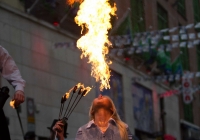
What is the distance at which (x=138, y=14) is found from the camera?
62.7 feet

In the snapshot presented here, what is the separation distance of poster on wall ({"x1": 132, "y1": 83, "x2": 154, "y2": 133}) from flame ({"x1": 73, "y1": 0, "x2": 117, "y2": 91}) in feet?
71.5

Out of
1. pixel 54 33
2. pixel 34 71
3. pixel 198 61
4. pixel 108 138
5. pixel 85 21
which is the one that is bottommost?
pixel 108 138

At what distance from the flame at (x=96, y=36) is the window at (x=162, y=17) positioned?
21.2m

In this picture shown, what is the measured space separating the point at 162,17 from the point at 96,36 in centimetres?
2402

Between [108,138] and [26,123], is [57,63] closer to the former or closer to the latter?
[26,123]

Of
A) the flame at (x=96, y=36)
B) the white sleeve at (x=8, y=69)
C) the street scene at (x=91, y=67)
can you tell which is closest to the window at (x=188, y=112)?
the street scene at (x=91, y=67)

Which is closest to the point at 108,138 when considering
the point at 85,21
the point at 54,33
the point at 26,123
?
the point at 85,21

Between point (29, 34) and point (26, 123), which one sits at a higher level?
point (29, 34)

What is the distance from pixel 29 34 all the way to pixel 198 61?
767 inches

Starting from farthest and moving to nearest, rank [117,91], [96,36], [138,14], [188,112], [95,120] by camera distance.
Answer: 1. [188,112]
2. [117,91]
3. [138,14]
4. [96,36]
5. [95,120]

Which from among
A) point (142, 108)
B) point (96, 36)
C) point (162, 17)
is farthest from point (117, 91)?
point (96, 36)

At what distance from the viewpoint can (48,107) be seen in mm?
21703

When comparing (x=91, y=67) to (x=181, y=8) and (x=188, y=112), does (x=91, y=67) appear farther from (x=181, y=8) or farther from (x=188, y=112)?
(x=188, y=112)

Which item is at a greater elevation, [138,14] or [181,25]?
[181,25]
